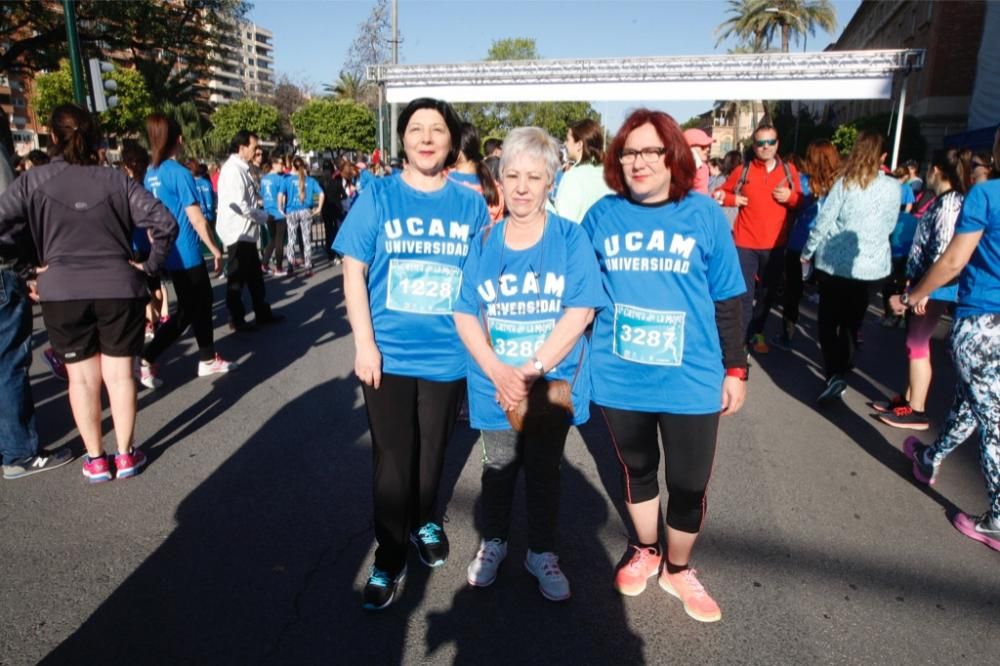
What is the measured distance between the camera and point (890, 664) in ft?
7.55

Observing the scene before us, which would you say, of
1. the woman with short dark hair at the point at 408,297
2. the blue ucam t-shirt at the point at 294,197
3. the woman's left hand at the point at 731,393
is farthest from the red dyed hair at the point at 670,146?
the blue ucam t-shirt at the point at 294,197

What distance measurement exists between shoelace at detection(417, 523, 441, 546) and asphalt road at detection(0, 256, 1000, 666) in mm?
139

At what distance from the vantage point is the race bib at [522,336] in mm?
2326

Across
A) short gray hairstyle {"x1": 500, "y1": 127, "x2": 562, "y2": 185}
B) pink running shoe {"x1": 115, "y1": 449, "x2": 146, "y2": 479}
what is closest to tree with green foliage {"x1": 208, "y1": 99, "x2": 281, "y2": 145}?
pink running shoe {"x1": 115, "y1": 449, "x2": 146, "y2": 479}

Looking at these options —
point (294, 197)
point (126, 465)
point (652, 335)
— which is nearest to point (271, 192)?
point (294, 197)

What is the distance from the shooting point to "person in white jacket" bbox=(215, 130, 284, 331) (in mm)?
6699

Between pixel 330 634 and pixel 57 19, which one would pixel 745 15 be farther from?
pixel 330 634

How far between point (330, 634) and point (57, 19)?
31.4m

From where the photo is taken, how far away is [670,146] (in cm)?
225

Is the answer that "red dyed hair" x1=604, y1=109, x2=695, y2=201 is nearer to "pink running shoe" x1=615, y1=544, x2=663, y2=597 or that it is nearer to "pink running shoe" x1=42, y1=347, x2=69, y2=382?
"pink running shoe" x1=615, y1=544, x2=663, y2=597

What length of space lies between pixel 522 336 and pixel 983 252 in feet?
7.63

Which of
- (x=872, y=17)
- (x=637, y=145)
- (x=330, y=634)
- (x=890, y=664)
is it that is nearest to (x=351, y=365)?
(x=330, y=634)

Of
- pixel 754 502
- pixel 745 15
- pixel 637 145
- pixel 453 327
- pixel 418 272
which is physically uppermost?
pixel 745 15

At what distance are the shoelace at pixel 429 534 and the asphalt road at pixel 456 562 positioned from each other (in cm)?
14
